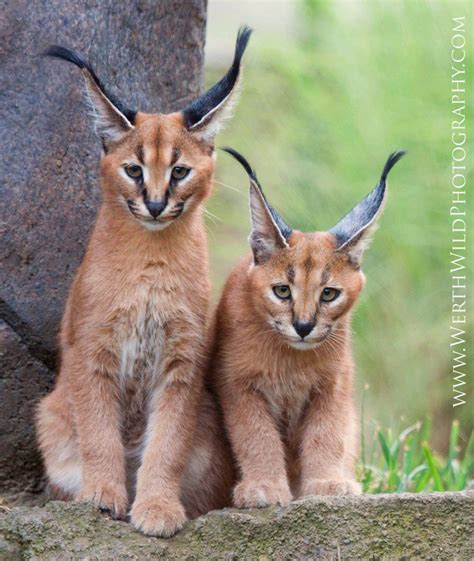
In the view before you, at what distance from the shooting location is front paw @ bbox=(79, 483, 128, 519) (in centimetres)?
583

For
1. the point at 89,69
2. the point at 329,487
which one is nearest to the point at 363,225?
the point at 329,487

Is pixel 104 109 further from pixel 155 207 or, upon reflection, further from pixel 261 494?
pixel 261 494

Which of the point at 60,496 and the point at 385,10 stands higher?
the point at 385,10

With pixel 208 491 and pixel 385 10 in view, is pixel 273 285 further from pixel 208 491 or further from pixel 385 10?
pixel 385 10

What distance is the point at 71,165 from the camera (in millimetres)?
6941

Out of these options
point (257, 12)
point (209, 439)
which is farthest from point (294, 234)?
point (257, 12)

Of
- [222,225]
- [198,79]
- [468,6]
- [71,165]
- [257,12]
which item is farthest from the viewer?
[257,12]

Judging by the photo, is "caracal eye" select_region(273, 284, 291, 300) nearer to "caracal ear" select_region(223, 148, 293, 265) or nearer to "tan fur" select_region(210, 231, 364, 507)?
"tan fur" select_region(210, 231, 364, 507)

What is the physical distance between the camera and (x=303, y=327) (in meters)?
5.89

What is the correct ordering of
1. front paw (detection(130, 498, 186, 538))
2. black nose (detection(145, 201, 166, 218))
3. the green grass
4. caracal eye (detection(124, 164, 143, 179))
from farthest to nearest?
the green grass
caracal eye (detection(124, 164, 143, 179))
black nose (detection(145, 201, 166, 218))
front paw (detection(130, 498, 186, 538))

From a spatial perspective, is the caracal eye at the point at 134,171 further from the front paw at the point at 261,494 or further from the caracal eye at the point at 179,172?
the front paw at the point at 261,494

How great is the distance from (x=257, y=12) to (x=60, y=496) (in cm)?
986

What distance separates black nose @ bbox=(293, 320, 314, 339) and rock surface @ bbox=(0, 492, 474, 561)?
834 millimetres

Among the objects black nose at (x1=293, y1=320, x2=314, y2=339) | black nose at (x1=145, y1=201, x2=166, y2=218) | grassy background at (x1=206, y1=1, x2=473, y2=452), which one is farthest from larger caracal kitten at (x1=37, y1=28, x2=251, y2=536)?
grassy background at (x1=206, y1=1, x2=473, y2=452)
